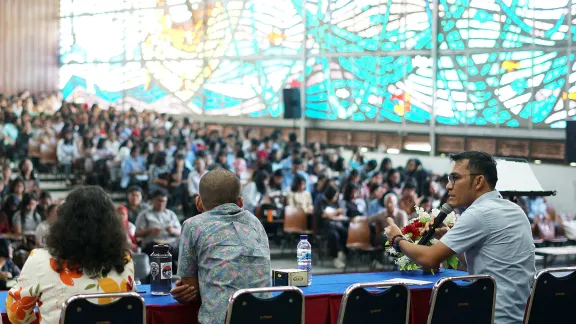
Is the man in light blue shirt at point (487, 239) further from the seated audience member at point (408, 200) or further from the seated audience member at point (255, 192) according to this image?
the seated audience member at point (255, 192)

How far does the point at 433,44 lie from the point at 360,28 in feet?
7.15

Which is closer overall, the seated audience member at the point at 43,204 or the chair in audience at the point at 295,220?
the seated audience member at the point at 43,204

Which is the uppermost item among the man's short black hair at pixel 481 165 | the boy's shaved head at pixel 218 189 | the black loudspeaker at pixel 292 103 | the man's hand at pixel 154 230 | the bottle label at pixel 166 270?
the black loudspeaker at pixel 292 103

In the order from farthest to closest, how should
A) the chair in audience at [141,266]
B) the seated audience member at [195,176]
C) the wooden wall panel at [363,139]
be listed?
1. the wooden wall panel at [363,139]
2. the seated audience member at [195,176]
3. the chair in audience at [141,266]

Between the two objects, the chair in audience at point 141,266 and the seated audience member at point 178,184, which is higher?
the seated audience member at point 178,184

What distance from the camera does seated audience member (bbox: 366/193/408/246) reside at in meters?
10.3

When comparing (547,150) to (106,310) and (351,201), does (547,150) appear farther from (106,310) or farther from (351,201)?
(106,310)

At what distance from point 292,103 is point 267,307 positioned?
1582 centimetres

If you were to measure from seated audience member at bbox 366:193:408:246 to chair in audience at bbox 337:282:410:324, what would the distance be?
6030mm

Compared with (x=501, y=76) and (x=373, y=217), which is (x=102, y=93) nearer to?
(x=501, y=76)

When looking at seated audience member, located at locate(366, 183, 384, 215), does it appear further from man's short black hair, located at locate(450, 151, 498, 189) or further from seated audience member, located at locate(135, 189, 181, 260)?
man's short black hair, located at locate(450, 151, 498, 189)

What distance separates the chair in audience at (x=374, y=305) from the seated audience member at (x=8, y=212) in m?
6.06

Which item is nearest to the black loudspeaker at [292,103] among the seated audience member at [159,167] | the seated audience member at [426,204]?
the seated audience member at [159,167]

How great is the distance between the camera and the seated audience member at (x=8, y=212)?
364 inches
